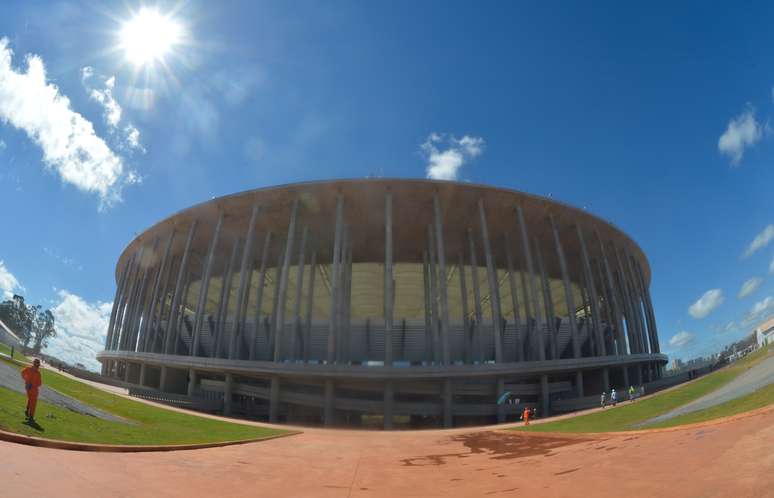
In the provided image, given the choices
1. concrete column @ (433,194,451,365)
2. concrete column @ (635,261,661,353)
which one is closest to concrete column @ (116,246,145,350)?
concrete column @ (433,194,451,365)

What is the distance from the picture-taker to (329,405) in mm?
28500

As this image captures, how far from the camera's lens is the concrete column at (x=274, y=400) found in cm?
2918

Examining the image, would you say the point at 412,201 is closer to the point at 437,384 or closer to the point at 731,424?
the point at 437,384

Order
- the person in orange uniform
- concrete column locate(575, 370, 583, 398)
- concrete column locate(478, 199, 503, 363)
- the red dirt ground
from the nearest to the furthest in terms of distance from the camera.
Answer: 1. the red dirt ground
2. the person in orange uniform
3. concrete column locate(478, 199, 503, 363)
4. concrete column locate(575, 370, 583, 398)

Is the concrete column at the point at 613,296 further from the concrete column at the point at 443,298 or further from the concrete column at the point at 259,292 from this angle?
the concrete column at the point at 259,292

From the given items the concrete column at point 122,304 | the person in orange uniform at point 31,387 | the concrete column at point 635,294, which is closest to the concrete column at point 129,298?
the concrete column at point 122,304

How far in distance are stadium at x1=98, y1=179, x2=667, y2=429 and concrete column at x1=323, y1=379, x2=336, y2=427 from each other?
0.16m

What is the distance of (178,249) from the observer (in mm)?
46062

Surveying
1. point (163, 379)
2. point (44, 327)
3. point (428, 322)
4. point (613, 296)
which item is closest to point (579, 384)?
point (613, 296)

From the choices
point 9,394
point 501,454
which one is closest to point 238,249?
point 9,394

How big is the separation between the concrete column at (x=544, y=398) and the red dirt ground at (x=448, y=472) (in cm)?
2395

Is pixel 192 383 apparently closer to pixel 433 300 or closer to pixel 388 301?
pixel 388 301

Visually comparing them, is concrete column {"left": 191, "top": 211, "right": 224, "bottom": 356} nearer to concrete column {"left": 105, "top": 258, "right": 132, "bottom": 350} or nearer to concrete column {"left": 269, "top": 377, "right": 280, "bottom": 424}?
concrete column {"left": 269, "top": 377, "right": 280, "bottom": 424}

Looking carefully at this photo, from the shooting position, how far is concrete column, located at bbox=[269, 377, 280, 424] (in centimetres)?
2918
